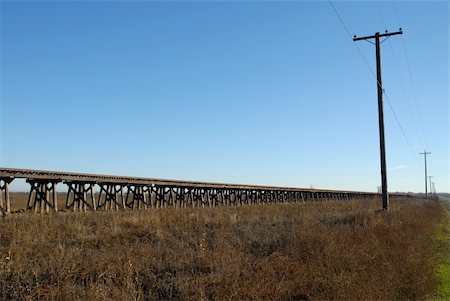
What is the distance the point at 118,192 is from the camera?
25.9 metres

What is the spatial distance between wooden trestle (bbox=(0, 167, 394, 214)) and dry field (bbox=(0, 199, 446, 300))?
753cm

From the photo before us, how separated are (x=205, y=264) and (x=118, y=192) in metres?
19.4

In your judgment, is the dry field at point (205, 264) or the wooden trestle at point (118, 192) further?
the wooden trestle at point (118, 192)

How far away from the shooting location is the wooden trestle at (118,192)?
18812 millimetres

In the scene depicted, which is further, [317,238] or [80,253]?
[317,238]

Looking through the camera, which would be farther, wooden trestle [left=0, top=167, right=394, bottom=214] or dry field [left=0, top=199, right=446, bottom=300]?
wooden trestle [left=0, top=167, right=394, bottom=214]

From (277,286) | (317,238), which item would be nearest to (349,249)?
(317,238)

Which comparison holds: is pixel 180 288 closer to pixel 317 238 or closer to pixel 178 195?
pixel 317 238

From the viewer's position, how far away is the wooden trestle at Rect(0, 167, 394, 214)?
18.8m

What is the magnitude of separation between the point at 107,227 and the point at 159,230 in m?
1.52

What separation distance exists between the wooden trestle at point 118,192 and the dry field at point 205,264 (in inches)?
297

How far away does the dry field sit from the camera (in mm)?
6145

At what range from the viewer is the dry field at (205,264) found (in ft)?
20.2

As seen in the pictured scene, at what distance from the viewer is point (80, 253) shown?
322 inches
